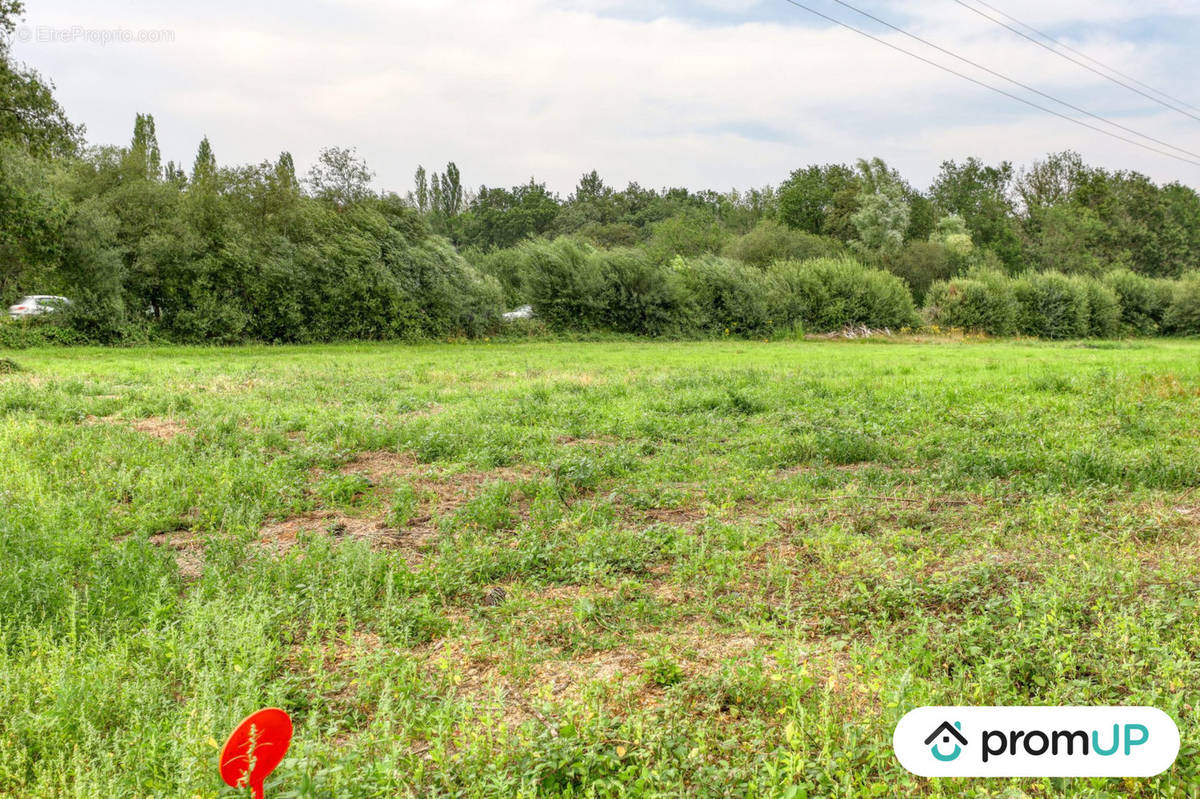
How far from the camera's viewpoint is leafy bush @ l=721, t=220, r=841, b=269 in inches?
1939

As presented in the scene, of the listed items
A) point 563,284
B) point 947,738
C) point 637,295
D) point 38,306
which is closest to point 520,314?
point 563,284

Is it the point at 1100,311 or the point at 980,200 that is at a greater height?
the point at 980,200

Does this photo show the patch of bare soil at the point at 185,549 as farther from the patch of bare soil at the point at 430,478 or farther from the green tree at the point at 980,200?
the green tree at the point at 980,200

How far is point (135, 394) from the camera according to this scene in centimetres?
1114

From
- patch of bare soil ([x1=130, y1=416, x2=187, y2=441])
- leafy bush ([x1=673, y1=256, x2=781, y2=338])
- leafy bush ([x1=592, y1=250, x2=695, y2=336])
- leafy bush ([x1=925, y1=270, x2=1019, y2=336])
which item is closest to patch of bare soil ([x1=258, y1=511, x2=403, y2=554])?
patch of bare soil ([x1=130, y1=416, x2=187, y2=441])

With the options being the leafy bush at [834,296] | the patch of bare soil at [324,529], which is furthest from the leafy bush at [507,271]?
the patch of bare soil at [324,529]

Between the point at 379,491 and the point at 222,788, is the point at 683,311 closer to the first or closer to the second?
the point at 379,491

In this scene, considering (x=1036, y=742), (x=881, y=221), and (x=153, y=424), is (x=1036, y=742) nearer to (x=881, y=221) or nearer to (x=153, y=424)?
(x=153, y=424)

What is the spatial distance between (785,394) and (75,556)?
9404mm

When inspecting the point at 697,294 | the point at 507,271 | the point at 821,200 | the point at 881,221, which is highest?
the point at 821,200

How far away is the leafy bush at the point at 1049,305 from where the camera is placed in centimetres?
4103

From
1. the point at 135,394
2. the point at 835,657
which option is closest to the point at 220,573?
the point at 835,657

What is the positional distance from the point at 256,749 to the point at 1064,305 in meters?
47.8

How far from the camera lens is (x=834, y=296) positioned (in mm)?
36281
